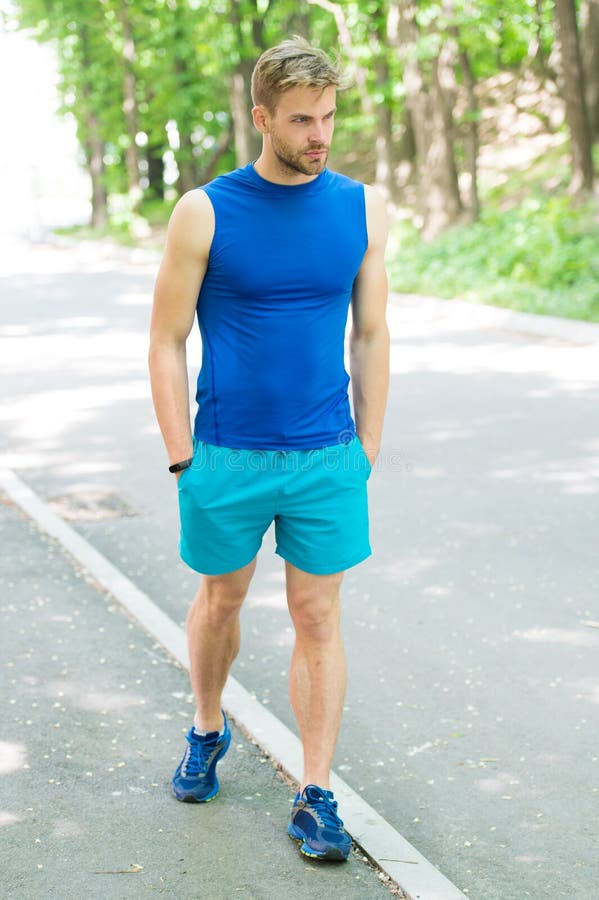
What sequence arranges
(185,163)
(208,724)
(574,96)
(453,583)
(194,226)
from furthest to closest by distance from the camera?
(185,163) → (574,96) → (453,583) → (208,724) → (194,226)

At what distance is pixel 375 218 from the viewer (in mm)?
3602

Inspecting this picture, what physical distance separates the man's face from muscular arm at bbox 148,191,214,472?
0.84ft

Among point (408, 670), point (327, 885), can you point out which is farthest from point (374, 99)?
point (327, 885)

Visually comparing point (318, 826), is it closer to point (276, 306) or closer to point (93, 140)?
point (276, 306)

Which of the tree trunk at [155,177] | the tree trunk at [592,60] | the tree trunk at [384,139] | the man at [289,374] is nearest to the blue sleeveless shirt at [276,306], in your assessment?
the man at [289,374]

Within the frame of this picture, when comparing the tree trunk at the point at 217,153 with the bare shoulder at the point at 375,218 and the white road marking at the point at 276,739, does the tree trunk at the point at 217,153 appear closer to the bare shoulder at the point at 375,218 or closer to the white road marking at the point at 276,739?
the white road marking at the point at 276,739

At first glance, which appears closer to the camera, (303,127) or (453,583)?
(303,127)

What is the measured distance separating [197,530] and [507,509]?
403 cm

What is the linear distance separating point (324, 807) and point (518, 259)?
51.6 ft

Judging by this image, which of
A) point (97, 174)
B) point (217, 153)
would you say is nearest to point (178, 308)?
point (217, 153)

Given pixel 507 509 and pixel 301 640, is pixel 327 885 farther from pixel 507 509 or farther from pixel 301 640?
pixel 507 509

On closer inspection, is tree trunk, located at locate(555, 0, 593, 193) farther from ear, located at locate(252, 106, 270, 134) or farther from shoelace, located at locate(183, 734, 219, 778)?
shoelace, located at locate(183, 734, 219, 778)

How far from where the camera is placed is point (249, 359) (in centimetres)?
352

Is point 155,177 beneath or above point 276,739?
beneath
